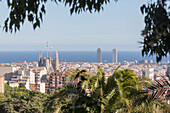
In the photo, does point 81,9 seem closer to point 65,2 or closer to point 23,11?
point 65,2

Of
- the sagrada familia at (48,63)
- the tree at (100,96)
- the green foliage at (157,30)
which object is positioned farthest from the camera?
the sagrada familia at (48,63)

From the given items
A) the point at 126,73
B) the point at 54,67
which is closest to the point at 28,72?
the point at 54,67

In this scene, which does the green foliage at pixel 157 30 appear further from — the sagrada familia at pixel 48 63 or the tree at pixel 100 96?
the sagrada familia at pixel 48 63

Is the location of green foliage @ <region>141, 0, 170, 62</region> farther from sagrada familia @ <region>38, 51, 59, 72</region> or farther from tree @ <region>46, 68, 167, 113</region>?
sagrada familia @ <region>38, 51, 59, 72</region>

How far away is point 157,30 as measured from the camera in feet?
7.20

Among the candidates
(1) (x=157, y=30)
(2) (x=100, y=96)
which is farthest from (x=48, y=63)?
(1) (x=157, y=30)

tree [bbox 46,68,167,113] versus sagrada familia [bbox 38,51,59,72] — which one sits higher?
tree [bbox 46,68,167,113]

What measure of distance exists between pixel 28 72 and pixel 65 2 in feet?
243

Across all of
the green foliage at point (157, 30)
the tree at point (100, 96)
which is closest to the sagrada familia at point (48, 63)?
the tree at point (100, 96)

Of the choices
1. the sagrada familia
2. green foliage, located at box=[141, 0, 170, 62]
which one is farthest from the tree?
the sagrada familia

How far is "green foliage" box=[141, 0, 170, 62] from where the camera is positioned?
2.21 m

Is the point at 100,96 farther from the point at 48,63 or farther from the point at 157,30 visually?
the point at 48,63

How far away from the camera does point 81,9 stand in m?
3.63

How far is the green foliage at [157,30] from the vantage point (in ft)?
7.24
